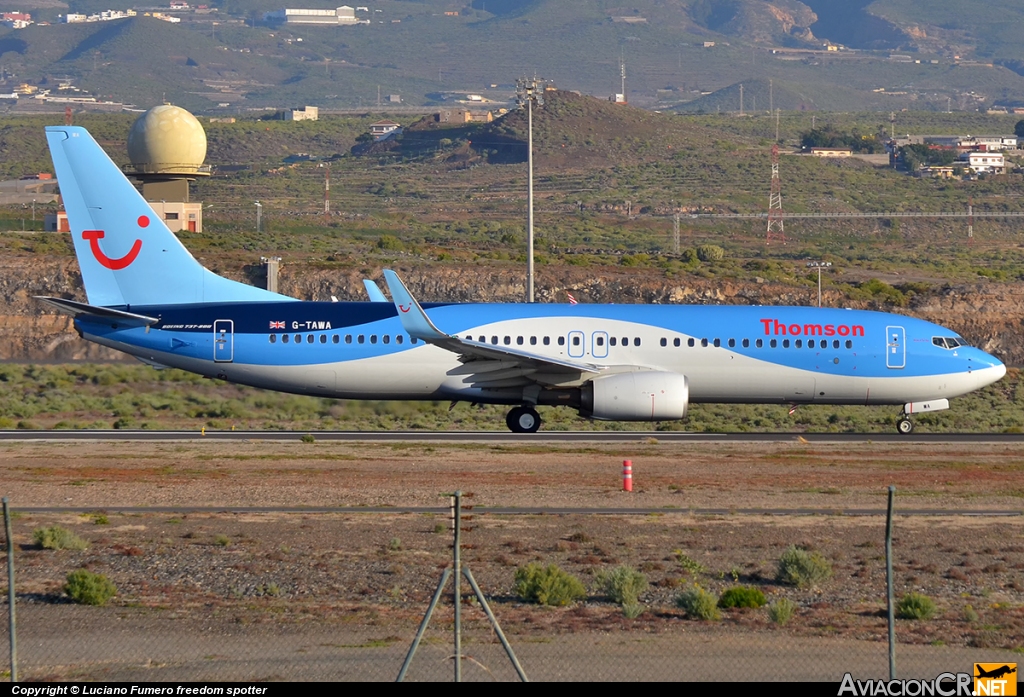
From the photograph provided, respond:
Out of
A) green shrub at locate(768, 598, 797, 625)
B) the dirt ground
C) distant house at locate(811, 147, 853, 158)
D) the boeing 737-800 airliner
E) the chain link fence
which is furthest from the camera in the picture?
distant house at locate(811, 147, 853, 158)


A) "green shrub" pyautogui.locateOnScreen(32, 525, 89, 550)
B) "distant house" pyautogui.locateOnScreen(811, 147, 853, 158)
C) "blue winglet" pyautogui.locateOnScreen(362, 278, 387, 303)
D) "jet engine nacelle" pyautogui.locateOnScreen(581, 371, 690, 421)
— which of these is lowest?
"green shrub" pyautogui.locateOnScreen(32, 525, 89, 550)

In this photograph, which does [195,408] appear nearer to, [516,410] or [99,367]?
[99,367]

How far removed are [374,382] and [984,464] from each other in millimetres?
14491

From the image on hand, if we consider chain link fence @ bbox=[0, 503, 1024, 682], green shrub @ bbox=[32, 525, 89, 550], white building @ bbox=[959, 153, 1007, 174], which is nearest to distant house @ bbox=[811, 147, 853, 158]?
white building @ bbox=[959, 153, 1007, 174]

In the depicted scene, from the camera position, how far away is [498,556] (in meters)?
Result: 20.7

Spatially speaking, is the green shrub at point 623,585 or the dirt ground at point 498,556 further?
the green shrub at point 623,585

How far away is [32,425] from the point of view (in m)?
38.5

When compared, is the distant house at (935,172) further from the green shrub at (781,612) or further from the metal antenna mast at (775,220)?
the green shrub at (781,612)

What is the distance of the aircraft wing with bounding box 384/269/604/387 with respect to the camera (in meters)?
33.2

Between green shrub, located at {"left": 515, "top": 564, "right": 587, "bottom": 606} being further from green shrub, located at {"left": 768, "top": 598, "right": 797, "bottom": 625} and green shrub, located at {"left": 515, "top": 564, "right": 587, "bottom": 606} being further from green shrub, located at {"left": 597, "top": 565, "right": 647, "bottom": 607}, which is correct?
green shrub, located at {"left": 768, "top": 598, "right": 797, "bottom": 625}

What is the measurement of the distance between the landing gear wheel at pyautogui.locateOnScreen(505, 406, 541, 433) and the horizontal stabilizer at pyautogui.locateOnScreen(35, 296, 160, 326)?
29.9ft

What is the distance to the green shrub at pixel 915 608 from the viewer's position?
690 inches

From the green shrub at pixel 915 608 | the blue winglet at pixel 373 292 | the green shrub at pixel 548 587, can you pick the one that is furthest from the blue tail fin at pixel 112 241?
the green shrub at pixel 915 608

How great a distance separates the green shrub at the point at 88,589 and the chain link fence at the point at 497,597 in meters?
0.13
